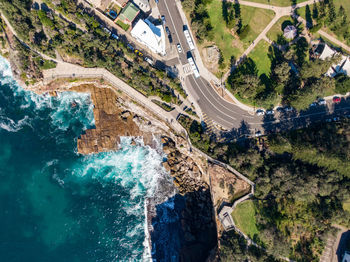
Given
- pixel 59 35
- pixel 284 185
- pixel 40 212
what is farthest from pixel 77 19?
pixel 284 185

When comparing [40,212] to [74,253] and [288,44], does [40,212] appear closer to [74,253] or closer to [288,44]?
[74,253]

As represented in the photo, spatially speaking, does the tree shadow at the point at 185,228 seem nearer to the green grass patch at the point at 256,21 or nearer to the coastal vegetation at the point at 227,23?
the coastal vegetation at the point at 227,23

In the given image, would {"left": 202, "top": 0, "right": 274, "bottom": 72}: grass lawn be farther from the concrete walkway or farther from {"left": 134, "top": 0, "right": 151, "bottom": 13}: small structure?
the concrete walkway

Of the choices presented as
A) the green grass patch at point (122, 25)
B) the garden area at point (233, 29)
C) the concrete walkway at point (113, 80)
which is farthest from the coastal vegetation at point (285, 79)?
the green grass patch at point (122, 25)

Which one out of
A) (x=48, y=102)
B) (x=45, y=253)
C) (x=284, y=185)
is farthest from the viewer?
Result: (x=48, y=102)

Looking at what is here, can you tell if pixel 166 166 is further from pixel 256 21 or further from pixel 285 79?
pixel 256 21

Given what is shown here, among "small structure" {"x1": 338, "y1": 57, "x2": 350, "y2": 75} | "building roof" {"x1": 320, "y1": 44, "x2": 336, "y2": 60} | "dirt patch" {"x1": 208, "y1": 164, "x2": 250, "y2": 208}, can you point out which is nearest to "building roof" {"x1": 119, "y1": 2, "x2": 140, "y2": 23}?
"dirt patch" {"x1": 208, "y1": 164, "x2": 250, "y2": 208}
